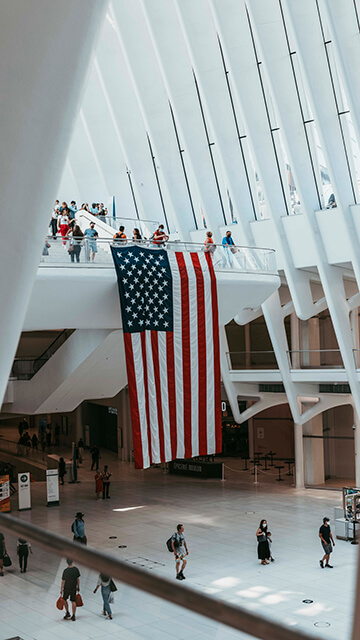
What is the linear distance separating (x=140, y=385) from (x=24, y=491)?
7.51m

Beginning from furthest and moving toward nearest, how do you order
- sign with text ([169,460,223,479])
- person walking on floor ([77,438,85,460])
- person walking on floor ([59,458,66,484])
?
1. person walking on floor ([77,438,85,460])
2. sign with text ([169,460,223,479])
3. person walking on floor ([59,458,66,484])

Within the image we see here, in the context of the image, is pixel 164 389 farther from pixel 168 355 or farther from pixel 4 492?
pixel 4 492

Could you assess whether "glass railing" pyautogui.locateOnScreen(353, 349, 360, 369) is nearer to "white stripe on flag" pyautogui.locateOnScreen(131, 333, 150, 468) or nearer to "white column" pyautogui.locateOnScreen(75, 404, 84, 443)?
"white stripe on flag" pyautogui.locateOnScreen(131, 333, 150, 468)

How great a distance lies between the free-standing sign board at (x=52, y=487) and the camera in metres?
24.4

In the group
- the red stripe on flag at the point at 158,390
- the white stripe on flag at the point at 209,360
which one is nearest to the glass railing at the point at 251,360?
the white stripe on flag at the point at 209,360

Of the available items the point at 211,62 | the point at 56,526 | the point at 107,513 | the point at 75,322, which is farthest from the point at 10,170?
the point at 211,62

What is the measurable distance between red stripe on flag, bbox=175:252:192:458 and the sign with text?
11.5 m

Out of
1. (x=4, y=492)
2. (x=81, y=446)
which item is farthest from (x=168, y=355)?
(x=81, y=446)

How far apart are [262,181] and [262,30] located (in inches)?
194

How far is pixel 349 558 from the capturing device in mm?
18234

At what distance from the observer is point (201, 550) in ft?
61.2

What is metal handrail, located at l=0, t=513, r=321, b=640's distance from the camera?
1.07m

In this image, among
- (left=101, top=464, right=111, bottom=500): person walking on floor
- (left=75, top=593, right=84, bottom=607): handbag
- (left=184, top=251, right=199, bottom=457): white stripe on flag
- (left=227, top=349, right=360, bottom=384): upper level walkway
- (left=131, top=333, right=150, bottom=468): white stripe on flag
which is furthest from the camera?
(left=227, top=349, right=360, bottom=384): upper level walkway

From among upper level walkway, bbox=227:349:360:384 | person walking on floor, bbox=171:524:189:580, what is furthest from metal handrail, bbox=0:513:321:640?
upper level walkway, bbox=227:349:360:384
